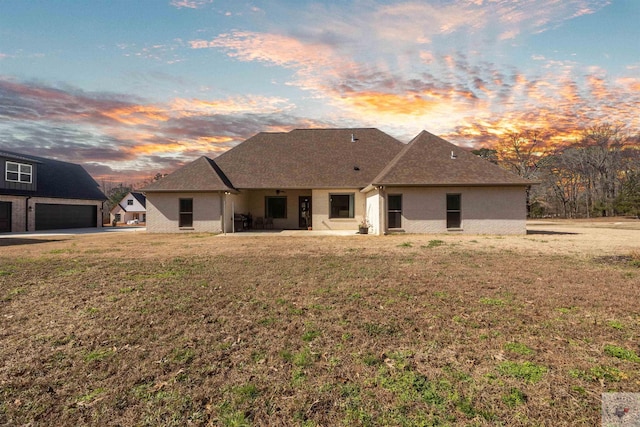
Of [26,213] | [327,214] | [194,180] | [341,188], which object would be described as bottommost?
[327,214]

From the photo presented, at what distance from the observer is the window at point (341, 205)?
21.8m

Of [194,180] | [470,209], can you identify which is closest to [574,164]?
[470,209]

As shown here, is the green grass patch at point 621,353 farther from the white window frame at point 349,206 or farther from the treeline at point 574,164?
the treeline at point 574,164

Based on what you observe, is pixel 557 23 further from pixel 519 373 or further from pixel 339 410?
pixel 339 410

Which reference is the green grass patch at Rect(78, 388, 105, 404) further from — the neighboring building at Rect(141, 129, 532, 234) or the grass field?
the neighboring building at Rect(141, 129, 532, 234)

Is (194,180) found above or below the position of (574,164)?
below

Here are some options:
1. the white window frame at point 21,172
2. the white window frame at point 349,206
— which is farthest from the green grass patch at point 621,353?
the white window frame at point 21,172

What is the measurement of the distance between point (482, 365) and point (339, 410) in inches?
67.0

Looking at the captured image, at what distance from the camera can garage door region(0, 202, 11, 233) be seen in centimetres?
2308

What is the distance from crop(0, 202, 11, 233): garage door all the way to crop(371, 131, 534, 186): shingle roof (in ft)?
87.6

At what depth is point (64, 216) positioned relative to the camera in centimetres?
2816

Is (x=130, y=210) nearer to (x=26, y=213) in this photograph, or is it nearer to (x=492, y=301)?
(x=26, y=213)

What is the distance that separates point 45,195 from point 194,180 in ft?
51.7

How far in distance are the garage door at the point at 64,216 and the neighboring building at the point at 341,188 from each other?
13.2m
